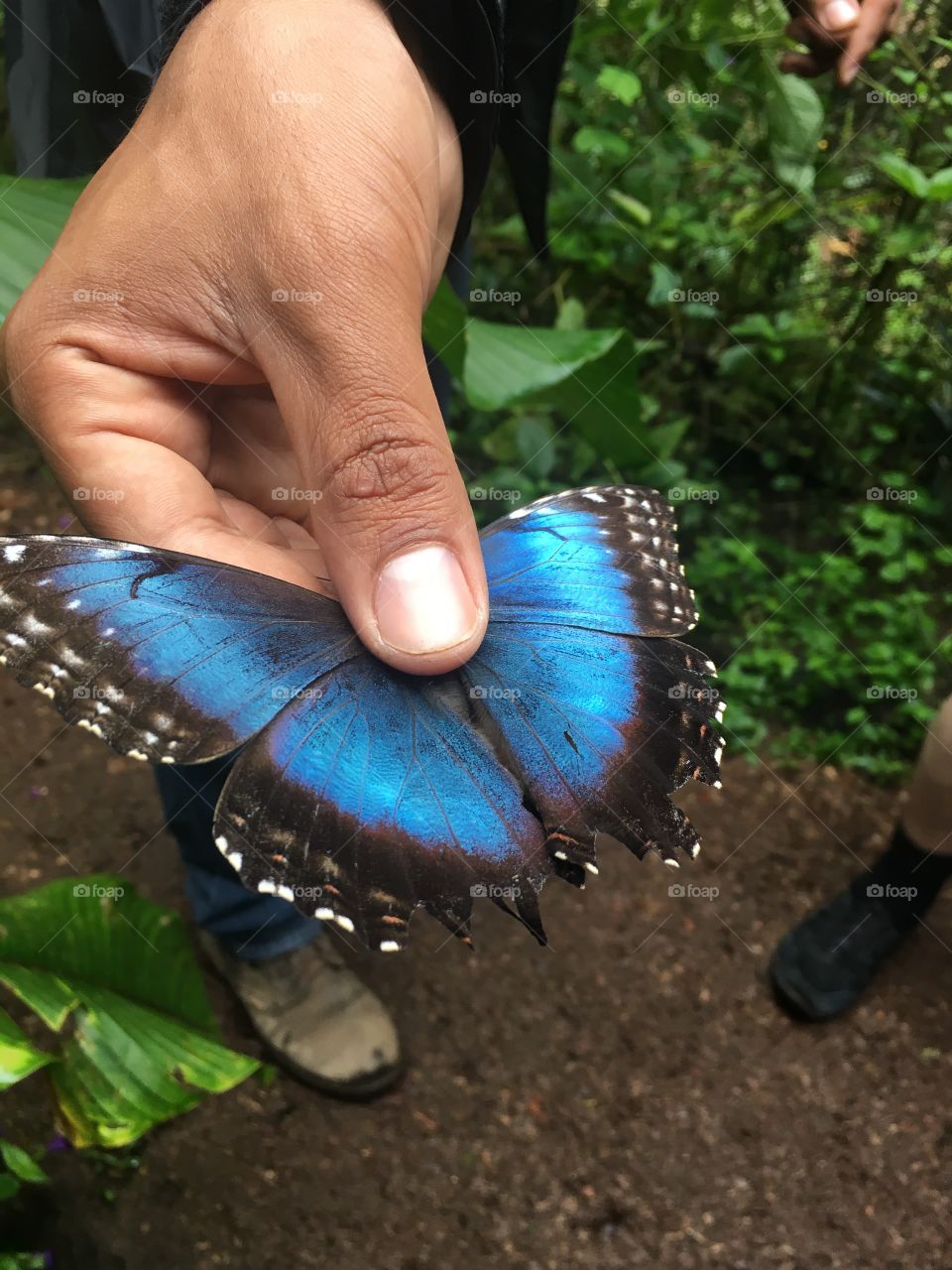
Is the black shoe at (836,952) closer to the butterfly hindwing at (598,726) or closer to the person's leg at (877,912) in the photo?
the person's leg at (877,912)

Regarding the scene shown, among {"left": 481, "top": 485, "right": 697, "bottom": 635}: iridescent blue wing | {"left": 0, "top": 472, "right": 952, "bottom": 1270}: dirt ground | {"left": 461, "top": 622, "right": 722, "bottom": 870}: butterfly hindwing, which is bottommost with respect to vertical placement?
{"left": 0, "top": 472, "right": 952, "bottom": 1270}: dirt ground

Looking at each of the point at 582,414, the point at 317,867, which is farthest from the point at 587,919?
the point at 317,867

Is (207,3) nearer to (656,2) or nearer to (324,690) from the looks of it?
(324,690)

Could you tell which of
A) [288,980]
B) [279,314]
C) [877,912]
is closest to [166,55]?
[279,314]

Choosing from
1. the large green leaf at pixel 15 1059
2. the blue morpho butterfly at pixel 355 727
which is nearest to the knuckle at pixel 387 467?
the blue morpho butterfly at pixel 355 727

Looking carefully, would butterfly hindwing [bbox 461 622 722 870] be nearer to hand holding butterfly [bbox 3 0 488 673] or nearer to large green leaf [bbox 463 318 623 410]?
hand holding butterfly [bbox 3 0 488 673]

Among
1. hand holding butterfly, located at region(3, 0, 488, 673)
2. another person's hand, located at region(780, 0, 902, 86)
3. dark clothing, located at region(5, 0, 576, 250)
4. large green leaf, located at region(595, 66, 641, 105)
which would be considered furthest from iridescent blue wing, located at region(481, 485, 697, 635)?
large green leaf, located at region(595, 66, 641, 105)

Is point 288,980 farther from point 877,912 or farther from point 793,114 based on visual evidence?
point 793,114
